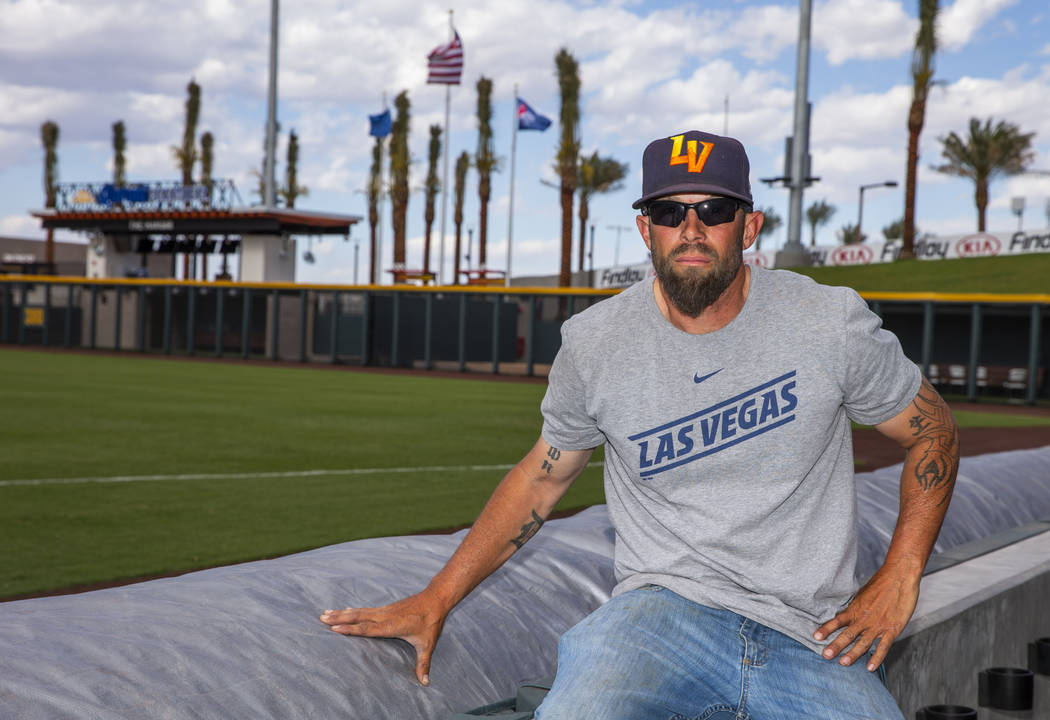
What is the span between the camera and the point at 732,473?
2814 mm

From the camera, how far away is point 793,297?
114 inches

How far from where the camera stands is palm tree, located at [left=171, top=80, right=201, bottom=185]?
224ft

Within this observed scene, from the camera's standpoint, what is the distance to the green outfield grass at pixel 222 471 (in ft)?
23.5

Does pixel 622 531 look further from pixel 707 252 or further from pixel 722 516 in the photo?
pixel 707 252

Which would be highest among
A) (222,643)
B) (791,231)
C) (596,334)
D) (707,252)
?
(791,231)

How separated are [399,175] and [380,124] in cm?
677

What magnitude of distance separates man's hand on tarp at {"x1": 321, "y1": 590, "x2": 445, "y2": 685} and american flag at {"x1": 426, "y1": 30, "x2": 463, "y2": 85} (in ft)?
136

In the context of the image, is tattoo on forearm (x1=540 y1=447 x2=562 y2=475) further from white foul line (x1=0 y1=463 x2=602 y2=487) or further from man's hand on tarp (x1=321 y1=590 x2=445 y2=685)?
white foul line (x1=0 y1=463 x2=602 y2=487)

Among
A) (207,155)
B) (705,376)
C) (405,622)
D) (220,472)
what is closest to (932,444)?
(705,376)

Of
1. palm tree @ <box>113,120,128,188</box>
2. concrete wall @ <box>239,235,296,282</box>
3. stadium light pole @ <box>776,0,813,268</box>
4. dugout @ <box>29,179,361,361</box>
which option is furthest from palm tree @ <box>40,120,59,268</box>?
stadium light pole @ <box>776,0,813,268</box>

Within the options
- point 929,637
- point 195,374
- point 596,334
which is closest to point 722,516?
point 596,334

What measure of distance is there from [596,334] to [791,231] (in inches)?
1088

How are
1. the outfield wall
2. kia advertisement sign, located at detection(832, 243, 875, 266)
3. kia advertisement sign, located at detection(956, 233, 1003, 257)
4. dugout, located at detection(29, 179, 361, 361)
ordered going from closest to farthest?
1. the outfield wall
2. dugout, located at detection(29, 179, 361, 361)
3. kia advertisement sign, located at detection(956, 233, 1003, 257)
4. kia advertisement sign, located at detection(832, 243, 875, 266)

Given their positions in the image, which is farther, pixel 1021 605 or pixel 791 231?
pixel 791 231
